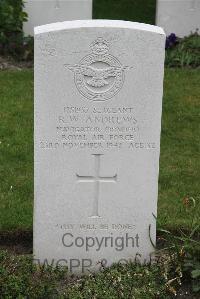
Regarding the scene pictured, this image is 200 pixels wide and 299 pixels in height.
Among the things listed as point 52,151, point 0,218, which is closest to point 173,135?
point 0,218

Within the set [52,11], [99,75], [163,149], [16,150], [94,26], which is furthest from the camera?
[52,11]

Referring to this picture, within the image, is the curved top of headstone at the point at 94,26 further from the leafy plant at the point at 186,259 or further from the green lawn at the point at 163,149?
the green lawn at the point at 163,149

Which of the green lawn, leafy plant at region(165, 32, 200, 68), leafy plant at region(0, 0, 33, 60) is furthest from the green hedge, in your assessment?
leafy plant at region(165, 32, 200, 68)

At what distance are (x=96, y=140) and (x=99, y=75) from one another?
0.44m

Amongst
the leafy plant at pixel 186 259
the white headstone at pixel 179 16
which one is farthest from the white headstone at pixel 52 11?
the leafy plant at pixel 186 259

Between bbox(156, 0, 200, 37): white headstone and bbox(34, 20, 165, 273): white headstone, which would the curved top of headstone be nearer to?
bbox(34, 20, 165, 273): white headstone

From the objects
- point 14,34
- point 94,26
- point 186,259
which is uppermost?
point 14,34

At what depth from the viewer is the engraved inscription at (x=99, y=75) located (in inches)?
191

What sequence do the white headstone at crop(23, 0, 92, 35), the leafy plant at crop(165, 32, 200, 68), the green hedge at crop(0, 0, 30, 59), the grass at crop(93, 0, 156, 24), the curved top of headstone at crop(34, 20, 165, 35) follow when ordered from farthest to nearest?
the grass at crop(93, 0, 156, 24), the white headstone at crop(23, 0, 92, 35), the leafy plant at crop(165, 32, 200, 68), the green hedge at crop(0, 0, 30, 59), the curved top of headstone at crop(34, 20, 165, 35)

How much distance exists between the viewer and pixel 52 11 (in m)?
11.1

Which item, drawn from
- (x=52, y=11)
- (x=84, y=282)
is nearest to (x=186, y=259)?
(x=84, y=282)

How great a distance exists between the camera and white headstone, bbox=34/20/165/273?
4820 mm

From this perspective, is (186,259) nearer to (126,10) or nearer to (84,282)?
(84,282)

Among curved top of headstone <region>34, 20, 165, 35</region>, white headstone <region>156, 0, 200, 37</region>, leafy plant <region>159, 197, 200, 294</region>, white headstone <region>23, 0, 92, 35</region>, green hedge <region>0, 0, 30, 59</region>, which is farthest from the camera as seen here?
white headstone <region>156, 0, 200, 37</region>
